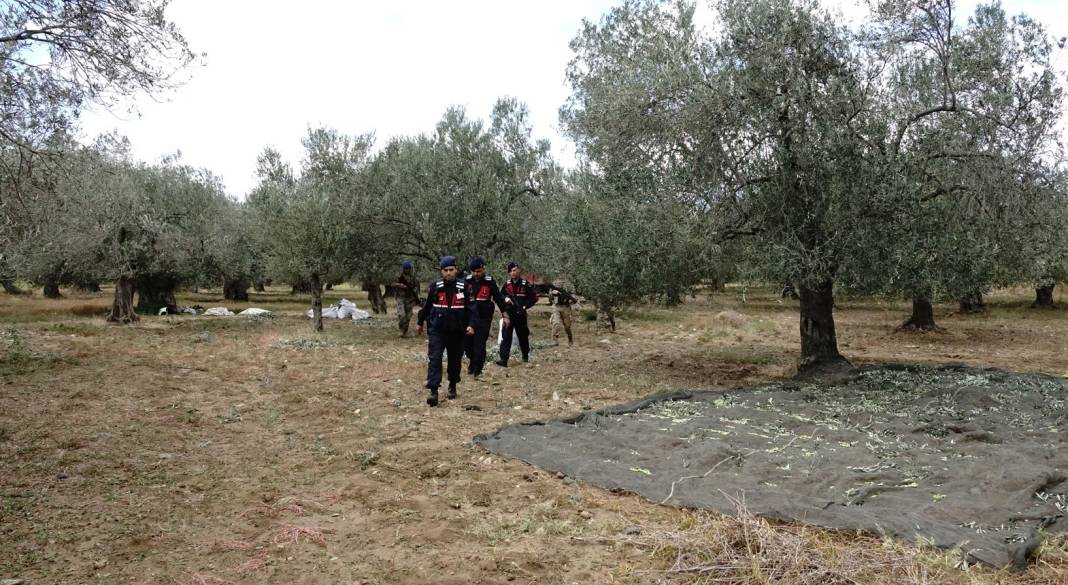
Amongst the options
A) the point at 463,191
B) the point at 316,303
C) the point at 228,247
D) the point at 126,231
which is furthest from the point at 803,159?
the point at 228,247

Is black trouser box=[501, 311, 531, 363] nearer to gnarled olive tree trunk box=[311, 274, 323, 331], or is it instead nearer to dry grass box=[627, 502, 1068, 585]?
dry grass box=[627, 502, 1068, 585]

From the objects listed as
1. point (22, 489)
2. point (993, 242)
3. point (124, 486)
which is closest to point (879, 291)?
point (993, 242)

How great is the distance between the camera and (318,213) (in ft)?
65.8

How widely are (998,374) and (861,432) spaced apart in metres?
5.57

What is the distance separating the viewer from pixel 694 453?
22.8ft

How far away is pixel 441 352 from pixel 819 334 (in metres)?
7.31

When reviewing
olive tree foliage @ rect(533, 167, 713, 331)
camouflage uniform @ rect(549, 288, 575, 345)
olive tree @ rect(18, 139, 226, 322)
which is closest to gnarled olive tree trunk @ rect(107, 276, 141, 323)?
olive tree @ rect(18, 139, 226, 322)

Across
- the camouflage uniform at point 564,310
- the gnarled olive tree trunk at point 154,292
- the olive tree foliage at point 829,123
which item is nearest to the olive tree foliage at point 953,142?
the olive tree foliage at point 829,123

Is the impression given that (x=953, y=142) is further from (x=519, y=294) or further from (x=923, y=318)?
(x=923, y=318)

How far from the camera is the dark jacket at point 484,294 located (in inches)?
481

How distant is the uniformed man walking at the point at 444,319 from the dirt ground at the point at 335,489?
62 centimetres

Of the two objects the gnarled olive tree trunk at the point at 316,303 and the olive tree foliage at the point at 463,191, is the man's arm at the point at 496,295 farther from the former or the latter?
the gnarled olive tree trunk at the point at 316,303

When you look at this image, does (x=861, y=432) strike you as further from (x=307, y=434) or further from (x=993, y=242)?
(x=307, y=434)

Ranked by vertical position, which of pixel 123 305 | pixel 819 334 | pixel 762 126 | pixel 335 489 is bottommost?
pixel 335 489
